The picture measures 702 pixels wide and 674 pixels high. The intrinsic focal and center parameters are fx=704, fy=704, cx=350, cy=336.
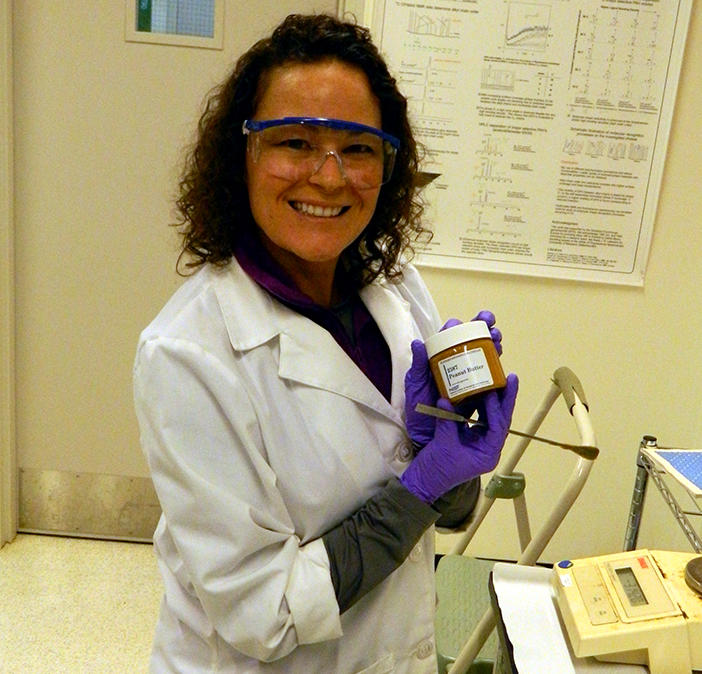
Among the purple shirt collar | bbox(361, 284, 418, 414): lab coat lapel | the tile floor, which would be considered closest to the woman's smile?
the purple shirt collar

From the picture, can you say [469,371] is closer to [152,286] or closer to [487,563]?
[487,563]

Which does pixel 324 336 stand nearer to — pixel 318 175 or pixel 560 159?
pixel 318 175

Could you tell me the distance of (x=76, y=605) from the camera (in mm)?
2312

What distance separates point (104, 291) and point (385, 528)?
1807 mm

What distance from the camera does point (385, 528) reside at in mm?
989

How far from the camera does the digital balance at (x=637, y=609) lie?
1008 mm

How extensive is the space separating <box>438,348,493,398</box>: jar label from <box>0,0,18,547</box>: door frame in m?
1.91

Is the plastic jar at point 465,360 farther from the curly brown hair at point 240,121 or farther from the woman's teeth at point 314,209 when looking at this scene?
the curly brown hair at point 240,121

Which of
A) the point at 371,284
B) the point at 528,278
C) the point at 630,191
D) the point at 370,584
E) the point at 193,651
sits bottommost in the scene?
the point at 193,651

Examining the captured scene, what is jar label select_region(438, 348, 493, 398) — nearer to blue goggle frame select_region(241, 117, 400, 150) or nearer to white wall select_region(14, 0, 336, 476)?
blue goggle frame select_region(241, 117, 400, 150)

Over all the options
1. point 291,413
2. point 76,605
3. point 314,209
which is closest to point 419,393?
point 291,413

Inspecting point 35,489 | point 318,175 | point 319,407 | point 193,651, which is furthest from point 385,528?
point 35,489

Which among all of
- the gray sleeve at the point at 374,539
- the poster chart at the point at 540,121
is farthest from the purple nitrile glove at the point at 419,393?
the poster chart at the point at 540,121

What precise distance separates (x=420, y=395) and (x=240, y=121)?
50 cm
